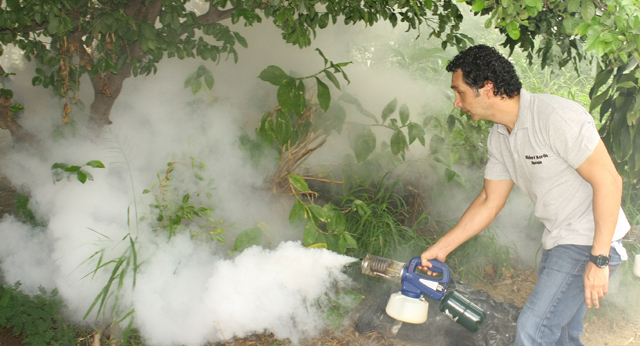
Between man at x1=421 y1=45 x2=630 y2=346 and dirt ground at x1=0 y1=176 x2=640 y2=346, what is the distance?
3.23ft

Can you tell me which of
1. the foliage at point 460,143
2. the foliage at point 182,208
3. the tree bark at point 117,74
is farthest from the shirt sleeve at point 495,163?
the tree bark at point 117,74

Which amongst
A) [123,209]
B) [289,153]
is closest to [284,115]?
[289,153]

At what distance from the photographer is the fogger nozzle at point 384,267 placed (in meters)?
2.20

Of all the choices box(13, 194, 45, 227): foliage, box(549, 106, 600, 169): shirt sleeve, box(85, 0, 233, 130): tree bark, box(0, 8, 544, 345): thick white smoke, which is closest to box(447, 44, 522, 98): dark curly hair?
box(549, 106, 600, 169): shirt sleeve

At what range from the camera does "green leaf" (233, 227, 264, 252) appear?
8.84 feet

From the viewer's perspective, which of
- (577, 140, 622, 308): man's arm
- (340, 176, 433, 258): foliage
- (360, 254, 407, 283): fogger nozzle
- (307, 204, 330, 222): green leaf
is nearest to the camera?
(577, 140, 622, 308): man's arm

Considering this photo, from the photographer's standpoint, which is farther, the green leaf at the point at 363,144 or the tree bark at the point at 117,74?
the green leaf at the point at 363,144

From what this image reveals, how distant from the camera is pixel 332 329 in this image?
8.82 feet

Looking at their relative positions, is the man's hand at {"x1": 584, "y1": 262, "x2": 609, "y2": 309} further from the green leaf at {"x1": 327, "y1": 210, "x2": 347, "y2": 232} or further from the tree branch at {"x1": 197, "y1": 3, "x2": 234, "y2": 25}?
the tree branch at {"x1": 197, "y1": 3, "x2": 234, "y2": 25}

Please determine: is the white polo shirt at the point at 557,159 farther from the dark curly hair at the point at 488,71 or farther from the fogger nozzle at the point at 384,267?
the fogger nozzle at the point at 384,267

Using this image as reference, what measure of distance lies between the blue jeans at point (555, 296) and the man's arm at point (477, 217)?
13.5 inches

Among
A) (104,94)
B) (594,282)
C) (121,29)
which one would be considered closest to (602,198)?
(594,282)

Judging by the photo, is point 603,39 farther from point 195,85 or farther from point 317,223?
point 195,85

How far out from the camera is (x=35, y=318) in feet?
7.70
